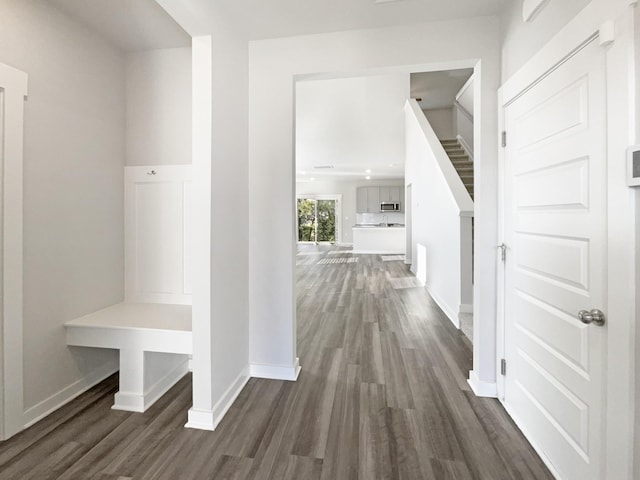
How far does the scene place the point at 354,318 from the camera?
3742 millimetres

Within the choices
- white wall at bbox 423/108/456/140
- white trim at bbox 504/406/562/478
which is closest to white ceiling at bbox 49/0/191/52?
white trim at bbox 504/406/562/478

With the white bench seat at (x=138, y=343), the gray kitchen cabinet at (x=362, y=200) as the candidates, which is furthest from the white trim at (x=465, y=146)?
the gray kitchen cabinet at (x=362, y=200)

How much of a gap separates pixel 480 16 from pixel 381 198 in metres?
10.7

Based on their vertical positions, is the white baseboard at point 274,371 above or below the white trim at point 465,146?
below

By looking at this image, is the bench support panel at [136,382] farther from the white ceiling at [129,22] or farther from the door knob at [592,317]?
the door knob at [592,317]

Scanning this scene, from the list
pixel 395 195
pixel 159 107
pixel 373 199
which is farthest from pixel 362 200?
pixel 159 107

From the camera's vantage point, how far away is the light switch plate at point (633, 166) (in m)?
0.99

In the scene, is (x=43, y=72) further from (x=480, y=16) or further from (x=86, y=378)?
(x=480, y=16)

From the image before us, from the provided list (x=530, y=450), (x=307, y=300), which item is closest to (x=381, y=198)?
(x=307, y=300)

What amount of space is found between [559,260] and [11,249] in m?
2.84

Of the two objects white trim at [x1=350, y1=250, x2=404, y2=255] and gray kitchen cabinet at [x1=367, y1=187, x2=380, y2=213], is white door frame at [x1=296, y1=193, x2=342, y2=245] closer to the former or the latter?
gray kitchen cabinet at [x1=367, y1=187, x2=380, y2=213]

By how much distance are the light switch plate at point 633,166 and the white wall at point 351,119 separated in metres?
2.92

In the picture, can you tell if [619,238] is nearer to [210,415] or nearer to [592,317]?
[592,317]

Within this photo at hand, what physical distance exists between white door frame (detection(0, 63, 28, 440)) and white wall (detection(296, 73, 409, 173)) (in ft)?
9.13
